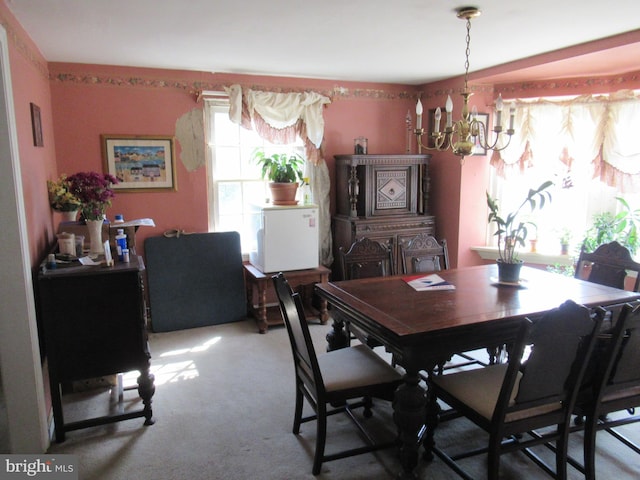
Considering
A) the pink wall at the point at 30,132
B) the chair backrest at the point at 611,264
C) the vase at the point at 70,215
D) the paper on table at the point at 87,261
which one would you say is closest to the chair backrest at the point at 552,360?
the chair backrest at the point at 611,264

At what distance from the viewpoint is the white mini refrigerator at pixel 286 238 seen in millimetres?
4180

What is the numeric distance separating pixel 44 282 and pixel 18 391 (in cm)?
55

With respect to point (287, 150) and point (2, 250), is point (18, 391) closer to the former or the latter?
point (2, 250)

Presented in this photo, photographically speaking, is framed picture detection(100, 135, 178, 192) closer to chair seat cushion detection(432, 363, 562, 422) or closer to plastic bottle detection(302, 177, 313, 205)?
plastic bottle detection(302, 177, 313, 205)

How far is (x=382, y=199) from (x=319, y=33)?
1.98 meters

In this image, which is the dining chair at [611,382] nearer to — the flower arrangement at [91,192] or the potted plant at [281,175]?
the flower arrangement at [91,192]

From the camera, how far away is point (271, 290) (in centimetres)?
462

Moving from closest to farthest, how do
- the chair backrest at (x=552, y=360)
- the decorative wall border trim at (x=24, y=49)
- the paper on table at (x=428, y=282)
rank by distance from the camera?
1. the chair backrest at (x=552, y=360)
2. the decorative wall border trim at (x=24, y=49)
3. the paper on table at (x=428, y=282)

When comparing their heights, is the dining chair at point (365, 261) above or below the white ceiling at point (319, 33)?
below

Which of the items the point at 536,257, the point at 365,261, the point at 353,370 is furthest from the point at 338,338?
the point at 536,257

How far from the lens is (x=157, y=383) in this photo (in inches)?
127

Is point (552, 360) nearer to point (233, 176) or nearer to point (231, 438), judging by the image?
point (231, 438)

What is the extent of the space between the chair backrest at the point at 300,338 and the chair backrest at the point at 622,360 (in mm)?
1265

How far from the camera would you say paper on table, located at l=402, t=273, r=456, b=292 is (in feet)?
9.06
